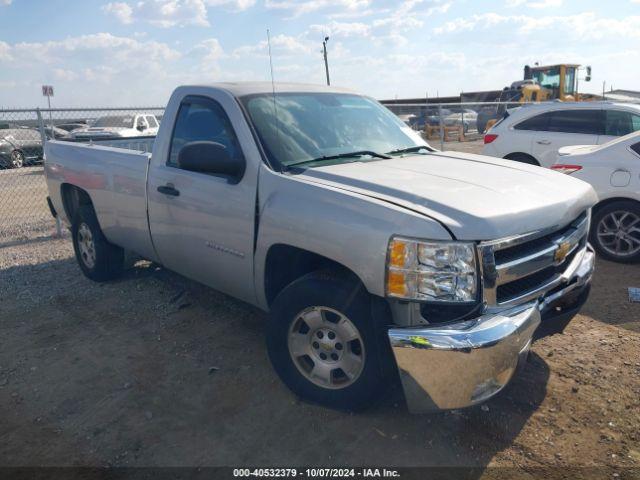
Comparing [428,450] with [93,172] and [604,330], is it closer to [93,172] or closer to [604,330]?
[604,330]

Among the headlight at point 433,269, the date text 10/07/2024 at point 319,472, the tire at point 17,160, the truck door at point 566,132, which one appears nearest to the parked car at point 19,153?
the tire at point 17,160

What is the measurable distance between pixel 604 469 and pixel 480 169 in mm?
1951

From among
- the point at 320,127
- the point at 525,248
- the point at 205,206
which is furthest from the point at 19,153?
the point at 525,248

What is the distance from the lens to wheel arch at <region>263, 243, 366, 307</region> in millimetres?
3359

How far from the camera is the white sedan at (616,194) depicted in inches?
229

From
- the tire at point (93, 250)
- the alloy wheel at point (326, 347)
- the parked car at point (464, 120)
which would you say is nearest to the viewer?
the alloy wheel at point (326, 347)

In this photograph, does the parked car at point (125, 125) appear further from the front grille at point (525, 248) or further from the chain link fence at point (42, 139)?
the front grille at point (525, 248)

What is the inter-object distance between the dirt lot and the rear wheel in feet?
41.4

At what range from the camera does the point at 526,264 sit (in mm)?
2850

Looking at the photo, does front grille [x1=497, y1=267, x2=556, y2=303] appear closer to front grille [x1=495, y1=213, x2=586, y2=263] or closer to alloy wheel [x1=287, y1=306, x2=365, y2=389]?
front grille [x1=495, y1=213, x2=586, y2=263]

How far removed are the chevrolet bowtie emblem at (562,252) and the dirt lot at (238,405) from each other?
92cm

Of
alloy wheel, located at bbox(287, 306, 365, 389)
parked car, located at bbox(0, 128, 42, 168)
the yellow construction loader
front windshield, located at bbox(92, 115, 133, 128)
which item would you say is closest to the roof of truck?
alloy wheel, located at bbox(287, 306, 365, 389)

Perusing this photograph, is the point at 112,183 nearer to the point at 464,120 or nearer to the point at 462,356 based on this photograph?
the point at 462,356

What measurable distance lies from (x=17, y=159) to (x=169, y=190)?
47.1 ft
